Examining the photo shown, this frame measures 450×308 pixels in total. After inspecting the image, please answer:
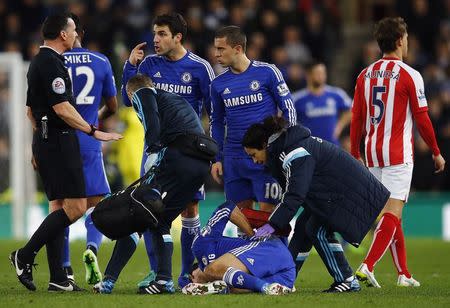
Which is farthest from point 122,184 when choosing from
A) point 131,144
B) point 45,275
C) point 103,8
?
point 45,275

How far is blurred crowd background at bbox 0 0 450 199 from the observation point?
67.7ft

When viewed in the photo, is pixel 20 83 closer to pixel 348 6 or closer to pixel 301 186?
pixel 348 6

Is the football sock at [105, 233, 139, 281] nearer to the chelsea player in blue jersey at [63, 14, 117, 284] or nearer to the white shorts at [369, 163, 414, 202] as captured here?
the chelsea player in blue jersey at [63, 14, 117, 284]

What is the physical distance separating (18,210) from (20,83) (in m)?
2.14

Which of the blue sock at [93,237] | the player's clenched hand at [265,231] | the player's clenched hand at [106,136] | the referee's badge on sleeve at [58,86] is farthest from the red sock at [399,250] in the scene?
the referee's badge on sleeve at [58,86]

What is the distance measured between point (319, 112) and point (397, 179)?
5.48 meters

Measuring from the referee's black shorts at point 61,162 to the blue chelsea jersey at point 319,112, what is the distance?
20.7ft

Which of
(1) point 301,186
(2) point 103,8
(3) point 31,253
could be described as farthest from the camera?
(2) point 103,8

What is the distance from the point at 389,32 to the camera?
10539mm

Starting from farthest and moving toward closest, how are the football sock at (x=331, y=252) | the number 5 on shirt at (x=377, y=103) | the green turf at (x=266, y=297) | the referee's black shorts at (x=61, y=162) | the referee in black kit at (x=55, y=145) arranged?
the number 5 on shirt at (x=377, y=103), the referee's black shorts at (x=61, y=162), the referee in black kit at (x=55, y=145), the football sock at (x=331, y=252), the green turf at (x=266, y=297)

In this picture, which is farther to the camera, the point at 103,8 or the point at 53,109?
the point at 103,8

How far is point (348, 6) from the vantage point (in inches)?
1000

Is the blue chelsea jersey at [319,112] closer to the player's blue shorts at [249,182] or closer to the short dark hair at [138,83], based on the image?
the player's blue shorts at [249,182]

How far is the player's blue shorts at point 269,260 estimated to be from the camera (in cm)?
930
